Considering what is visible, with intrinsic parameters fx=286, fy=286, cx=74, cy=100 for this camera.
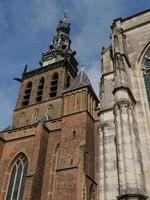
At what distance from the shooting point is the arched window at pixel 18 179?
1639cm

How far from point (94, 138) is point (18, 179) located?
202 inches

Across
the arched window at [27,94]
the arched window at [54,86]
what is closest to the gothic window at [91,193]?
the arched window at [54,86]

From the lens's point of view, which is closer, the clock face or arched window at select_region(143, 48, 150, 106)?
arched window at select_region(143, 48, 150, 106)

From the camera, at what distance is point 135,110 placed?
30.9 feet

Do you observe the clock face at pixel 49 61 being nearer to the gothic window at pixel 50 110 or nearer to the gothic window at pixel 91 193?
the gothic window at pixel 50 110

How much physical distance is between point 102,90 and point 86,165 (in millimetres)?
5401

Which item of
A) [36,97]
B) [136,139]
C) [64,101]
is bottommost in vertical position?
[136,139]

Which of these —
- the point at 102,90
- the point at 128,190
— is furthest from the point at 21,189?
the point at 128,190

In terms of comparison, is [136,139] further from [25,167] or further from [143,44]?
[25,167]

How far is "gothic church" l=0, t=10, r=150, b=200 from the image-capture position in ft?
26.2

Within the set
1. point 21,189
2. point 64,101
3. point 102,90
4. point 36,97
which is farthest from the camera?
point 36,97

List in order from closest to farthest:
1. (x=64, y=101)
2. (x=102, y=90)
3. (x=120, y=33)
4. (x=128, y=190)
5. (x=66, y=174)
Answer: (x=128, y=190), (x=102, y=90), (x=120, y=33), (x=66, y=174), (x=64, y=101)

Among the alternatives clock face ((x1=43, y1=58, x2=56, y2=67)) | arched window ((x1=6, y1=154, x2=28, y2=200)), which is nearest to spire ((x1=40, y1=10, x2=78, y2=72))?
clock face ((x1=43, y1=58, x2=56, y2=67))

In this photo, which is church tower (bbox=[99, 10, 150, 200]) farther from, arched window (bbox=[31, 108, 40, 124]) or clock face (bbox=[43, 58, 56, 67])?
clock face (bbox=[43, 58, 56, 67])
